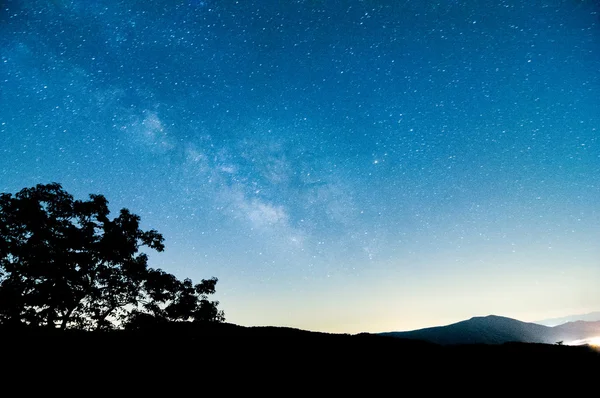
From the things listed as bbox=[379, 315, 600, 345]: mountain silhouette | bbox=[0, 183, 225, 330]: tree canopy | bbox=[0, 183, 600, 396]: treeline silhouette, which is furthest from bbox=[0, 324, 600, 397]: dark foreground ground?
bbox=[379, 315, 600, 345]: mountain silhouette

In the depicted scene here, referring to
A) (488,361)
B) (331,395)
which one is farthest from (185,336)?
(488,361)

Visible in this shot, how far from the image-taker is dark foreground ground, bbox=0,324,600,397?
290 inches

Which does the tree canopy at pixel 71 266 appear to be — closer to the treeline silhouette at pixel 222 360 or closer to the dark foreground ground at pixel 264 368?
the treeline silhouette at pixel 222 360

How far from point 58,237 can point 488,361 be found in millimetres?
25006

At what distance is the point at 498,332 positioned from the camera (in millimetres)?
157125

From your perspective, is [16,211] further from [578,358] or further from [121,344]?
[578,358]

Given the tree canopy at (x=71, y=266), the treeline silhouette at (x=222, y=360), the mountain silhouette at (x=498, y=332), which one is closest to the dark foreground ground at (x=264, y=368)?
the treeline silhouette at (x=222, y=360)

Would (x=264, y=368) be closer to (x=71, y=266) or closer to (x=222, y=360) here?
(x=222, y=360)

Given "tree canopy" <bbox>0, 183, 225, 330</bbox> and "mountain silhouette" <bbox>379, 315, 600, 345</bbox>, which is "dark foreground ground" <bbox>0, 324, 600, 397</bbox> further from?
"mountain silhouette" <bbox>379, 315, 600, 345</bbox>

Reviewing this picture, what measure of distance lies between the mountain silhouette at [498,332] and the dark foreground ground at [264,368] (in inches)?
5482

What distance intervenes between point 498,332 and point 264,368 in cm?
19879

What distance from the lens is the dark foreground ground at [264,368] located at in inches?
290

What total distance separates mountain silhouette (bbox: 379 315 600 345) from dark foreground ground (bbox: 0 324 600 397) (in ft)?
457

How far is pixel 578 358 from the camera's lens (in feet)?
35.8
